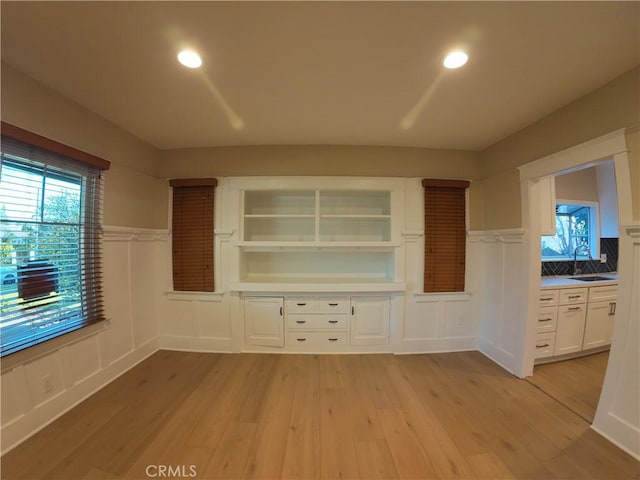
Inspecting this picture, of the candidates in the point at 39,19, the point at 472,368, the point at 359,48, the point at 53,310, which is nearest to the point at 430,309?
the point at 472,368

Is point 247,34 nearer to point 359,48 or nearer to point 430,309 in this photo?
point 359,48

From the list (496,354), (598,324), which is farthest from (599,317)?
(496,354)

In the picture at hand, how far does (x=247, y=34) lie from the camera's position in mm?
1205

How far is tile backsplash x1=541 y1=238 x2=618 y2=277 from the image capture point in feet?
10.4

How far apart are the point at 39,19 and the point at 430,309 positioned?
12.2 feet

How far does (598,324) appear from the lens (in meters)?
2.56

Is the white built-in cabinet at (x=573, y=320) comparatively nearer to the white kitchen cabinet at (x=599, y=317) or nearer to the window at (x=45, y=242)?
the white kitchen cabinet at (x=599, y=317)

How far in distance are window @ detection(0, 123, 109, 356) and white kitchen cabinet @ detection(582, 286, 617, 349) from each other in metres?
5.03

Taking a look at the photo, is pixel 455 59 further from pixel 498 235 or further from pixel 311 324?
pixel 311 324

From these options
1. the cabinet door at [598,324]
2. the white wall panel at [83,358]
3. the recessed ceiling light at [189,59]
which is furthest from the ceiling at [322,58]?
the cabinet door at [598,324]

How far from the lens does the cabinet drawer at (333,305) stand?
8.69 feet

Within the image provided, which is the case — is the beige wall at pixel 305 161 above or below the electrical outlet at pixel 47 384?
above

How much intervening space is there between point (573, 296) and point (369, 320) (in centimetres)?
222

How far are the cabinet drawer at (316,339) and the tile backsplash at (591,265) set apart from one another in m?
2.98
